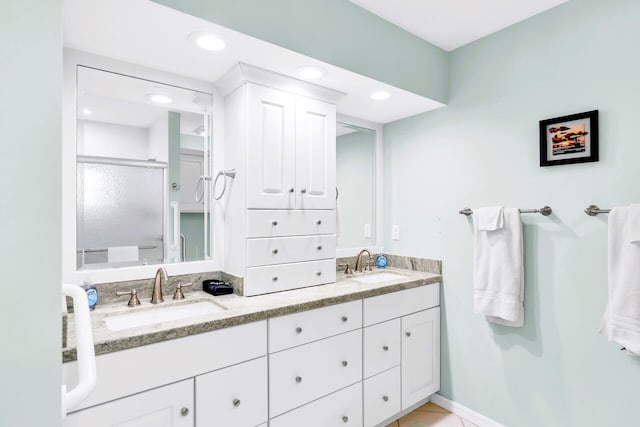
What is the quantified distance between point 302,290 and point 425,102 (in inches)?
58.8

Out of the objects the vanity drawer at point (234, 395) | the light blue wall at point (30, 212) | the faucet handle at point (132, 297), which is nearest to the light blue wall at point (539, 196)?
the vanity drawer at point (234, 395)

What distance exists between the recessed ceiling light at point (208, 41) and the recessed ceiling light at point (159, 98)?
0.44 metres

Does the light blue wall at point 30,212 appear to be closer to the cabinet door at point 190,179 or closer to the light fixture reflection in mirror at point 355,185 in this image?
the cabinet door at point 190,179

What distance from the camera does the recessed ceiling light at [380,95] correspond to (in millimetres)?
2143

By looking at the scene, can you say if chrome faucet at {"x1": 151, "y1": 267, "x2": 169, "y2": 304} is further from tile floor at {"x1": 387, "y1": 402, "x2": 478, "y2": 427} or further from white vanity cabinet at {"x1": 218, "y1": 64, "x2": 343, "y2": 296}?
tile floor at {"x1": 387, "y1": 402, "x2": 478, "y2": 427}

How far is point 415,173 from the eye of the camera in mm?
2576

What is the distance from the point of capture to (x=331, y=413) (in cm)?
176

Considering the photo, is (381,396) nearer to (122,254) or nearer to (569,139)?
(122,254)

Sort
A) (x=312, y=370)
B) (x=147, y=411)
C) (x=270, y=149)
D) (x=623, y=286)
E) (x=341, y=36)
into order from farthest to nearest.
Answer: (x=270, y=149) < (x=341, y=36) < (x=312, y=370) < (x=623, y=286) < (x=147, y=411)

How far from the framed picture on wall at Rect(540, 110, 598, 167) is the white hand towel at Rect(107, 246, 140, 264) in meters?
2.25

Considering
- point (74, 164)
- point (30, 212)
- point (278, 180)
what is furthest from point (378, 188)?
point (30, 212)

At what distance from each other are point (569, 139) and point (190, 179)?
2062 mm

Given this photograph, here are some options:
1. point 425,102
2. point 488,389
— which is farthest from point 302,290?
point 425,102

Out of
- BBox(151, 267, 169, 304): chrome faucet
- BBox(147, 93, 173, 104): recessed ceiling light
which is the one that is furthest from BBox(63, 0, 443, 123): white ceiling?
BBox(151, 267, 169, 304): chrome faucet
